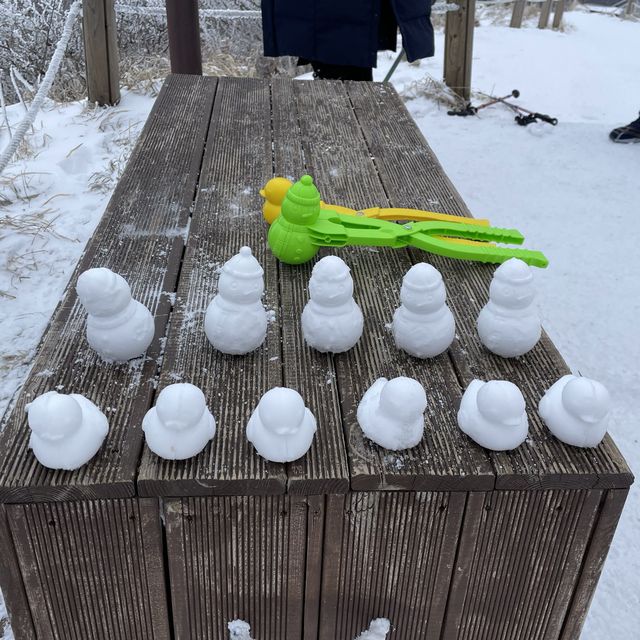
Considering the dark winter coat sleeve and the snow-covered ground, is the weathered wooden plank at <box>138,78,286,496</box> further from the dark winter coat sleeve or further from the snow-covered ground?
the snow-covered ground

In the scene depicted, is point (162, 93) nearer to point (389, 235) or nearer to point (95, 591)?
point (389, 235)

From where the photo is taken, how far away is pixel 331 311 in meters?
1.44

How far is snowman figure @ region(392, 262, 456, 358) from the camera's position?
141 cm

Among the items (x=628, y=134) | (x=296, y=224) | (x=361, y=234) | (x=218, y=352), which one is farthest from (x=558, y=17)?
(x=218, y=352)

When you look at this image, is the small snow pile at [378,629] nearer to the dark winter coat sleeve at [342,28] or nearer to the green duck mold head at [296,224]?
the green duck mold head at [296,224]

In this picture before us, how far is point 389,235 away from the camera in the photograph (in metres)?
1.87

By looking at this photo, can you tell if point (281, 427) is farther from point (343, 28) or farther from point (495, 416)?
point (343, 28)

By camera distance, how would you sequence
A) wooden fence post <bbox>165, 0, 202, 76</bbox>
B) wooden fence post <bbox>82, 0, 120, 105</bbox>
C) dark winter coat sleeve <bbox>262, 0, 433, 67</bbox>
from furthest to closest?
wooden fence post <bbox>82, 0, 120, 105</bbox> → wooden fence post <bbox>165, 0, 202, 76</bbox> → dark winter coat sleeve <bbox>262, 0, 433, 67</bbox>

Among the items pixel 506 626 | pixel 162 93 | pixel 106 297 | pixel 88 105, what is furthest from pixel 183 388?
pixel 88 105

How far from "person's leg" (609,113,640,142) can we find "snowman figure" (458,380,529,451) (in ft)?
14.0

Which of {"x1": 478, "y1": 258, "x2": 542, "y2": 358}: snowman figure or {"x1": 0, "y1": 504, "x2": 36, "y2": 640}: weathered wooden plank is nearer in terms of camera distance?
{"x1": 0, "y1": 504, "x2": 36, "y2": 640}: weathered wooden plank

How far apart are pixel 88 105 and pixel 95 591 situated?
392 centimetres

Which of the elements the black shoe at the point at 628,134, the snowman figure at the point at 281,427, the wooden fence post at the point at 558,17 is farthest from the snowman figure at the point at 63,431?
the wooden fence post at the point at 558,17

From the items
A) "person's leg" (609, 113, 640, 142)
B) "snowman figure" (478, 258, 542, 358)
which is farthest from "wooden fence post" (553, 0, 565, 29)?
"snowman figure" (478, 258, 542, 358)
